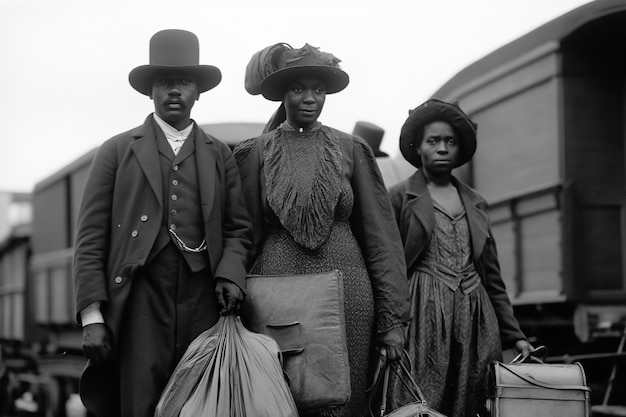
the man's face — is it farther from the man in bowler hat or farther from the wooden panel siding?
the wooden panel siding

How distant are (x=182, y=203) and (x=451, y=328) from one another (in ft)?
5.15

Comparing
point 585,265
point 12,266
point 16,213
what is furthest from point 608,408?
point 16,213

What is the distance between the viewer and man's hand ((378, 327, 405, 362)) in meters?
4.29

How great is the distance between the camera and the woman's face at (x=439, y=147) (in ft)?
16.7

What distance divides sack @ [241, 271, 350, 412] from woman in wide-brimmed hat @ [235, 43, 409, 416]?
0.18 m

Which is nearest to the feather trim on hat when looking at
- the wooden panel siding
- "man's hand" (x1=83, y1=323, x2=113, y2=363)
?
"man's hand" (x1=83, y1=323, x2=113, y2=363)

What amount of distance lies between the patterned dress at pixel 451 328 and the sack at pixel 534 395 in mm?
283

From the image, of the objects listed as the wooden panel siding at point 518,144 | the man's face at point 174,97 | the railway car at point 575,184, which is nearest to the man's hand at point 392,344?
the man's face at point 174,97

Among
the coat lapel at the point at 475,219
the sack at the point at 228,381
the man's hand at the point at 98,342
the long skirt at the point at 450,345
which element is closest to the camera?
the sack at the point at 228,381

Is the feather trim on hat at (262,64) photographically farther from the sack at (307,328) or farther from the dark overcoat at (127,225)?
the sack at (307,328)

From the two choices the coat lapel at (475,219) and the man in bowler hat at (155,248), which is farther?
the coat lapel at (475,219)

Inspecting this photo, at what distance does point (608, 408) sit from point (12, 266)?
15059 millimetres

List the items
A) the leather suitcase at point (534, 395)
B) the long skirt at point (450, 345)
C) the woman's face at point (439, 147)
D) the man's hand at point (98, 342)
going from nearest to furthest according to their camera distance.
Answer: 1. the man's hand at point (98, 342)
2. the leather suitcase at point (534, 395)
3. the long skirt at point (450, 345)
4. the woman's face at point (439, 147)

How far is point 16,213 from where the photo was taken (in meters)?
35.2
